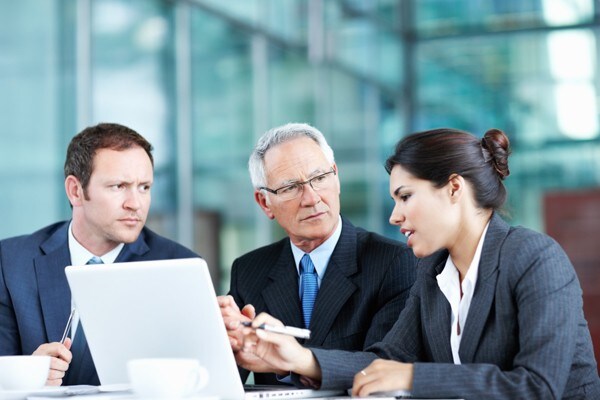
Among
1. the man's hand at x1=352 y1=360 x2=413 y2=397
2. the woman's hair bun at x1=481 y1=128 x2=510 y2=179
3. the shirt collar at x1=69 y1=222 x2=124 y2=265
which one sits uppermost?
the woman's hair bun at x1=481 y1=128 x2=510 y2=179

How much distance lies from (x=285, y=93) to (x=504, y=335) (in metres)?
6.27

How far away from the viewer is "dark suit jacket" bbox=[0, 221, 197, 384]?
3.26 metres

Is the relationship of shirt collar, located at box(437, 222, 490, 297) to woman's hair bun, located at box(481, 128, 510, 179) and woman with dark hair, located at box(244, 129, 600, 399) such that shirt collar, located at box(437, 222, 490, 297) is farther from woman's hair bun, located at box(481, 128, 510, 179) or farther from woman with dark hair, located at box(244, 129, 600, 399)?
woman's hair bun, located at box(481, 128, 510, 179)

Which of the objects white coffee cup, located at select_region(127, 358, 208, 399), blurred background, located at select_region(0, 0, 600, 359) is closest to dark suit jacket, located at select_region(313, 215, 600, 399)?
white coffee cup, located at select_region(127, 358, 208, 399)

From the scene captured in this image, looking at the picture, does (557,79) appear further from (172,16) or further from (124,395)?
(124,395)

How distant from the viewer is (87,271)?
232 cm

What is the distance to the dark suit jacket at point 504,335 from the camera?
88.1 inches

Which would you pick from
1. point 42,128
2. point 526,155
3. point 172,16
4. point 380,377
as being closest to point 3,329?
point 380,377

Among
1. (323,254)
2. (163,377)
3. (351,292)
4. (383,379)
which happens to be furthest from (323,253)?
(163,377)

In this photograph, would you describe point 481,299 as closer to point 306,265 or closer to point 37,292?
point 306,265

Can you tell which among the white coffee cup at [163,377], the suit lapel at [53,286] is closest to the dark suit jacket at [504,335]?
the white coffee cup at [163,377]

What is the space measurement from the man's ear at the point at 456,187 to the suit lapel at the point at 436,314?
229mm

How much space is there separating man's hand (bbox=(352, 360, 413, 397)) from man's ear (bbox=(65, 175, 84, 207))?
1.48 metres

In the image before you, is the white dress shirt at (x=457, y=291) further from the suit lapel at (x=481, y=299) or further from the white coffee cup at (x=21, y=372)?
the white coffee cup at (x=21, y=372)
